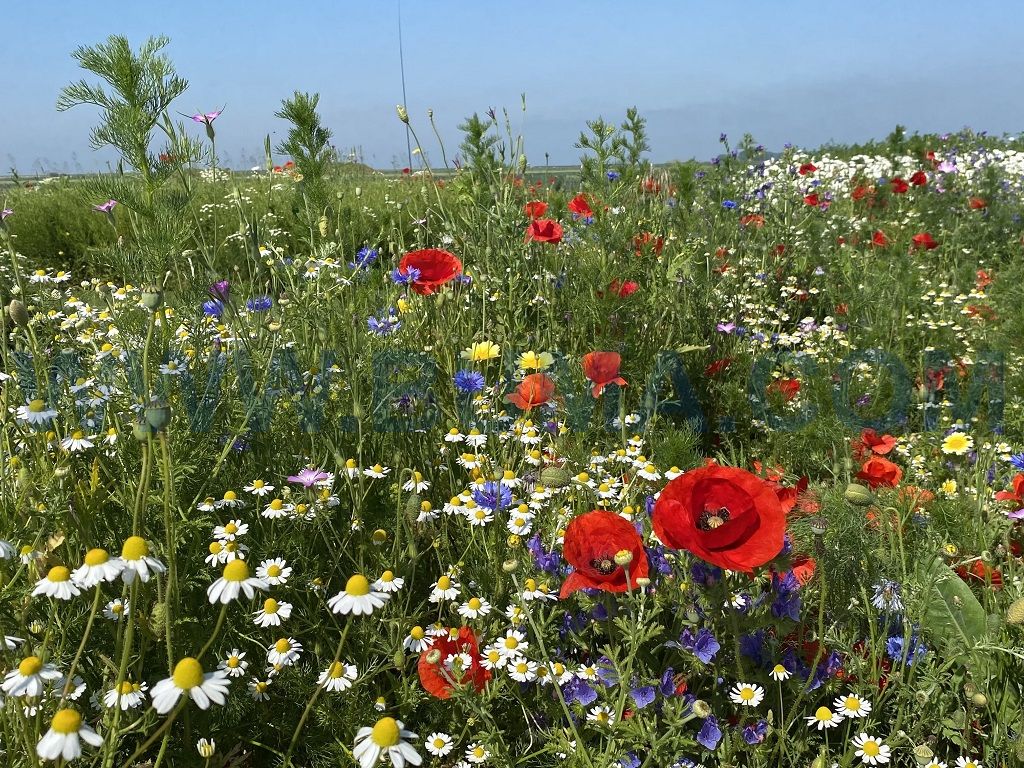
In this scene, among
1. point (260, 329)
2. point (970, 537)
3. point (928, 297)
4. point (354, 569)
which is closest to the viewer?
point (354, 569)

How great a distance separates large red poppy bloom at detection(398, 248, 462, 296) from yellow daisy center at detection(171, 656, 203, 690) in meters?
1.74

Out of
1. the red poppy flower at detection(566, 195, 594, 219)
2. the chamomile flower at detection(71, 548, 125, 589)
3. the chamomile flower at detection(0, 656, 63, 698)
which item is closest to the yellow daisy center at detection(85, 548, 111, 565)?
the chamomile flower at detection(71, 548, 125, 589)

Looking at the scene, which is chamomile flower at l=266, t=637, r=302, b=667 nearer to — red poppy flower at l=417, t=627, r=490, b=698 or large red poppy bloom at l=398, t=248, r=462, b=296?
red poppy flower at l=417, t=627, r=490, b=698

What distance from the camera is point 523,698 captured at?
1677 millimetres

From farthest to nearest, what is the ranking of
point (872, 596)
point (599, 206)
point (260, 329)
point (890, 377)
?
point (890, 377)
point (599, 206)
point (260, 329)
point (872, 596)

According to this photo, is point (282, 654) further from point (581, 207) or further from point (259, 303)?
point (581, 207)

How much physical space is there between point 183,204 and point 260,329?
1.80 feet

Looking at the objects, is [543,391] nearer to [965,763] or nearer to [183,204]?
[183,204]

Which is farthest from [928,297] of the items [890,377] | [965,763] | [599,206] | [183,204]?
[183,204]

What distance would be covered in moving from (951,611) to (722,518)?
0.73m

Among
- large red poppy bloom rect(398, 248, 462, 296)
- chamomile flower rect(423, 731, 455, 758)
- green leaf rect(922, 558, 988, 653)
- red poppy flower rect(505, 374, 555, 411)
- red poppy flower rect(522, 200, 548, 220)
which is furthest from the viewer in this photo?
red poppy flower rect(522, 200, 548, 220)

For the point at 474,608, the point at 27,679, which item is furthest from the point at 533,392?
the point at 27,679

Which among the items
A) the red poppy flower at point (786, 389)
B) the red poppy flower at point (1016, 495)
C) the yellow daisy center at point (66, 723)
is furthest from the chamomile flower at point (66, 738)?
the red poppy flower at point (786, 389)

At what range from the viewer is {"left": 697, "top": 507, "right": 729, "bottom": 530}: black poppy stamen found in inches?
52.4
